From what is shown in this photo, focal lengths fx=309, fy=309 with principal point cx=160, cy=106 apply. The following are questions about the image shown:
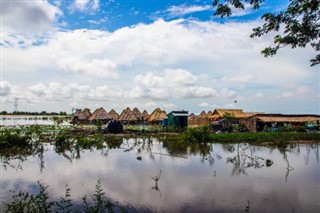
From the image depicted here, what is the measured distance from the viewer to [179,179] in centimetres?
1040

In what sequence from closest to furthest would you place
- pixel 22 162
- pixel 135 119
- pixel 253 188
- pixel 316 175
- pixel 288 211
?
pixel 288 211 → pixel 253 188 → pixel 316 175 → pixel 22 162 → pixel 135 119

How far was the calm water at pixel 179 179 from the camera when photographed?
7916 millimetres

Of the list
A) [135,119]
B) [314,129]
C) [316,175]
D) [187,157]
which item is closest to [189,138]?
[187,157]

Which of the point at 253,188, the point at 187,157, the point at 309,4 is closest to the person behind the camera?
the point at 309,4

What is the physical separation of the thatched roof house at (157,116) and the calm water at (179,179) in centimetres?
2322

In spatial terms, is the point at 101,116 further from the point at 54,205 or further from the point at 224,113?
the point at 54,205

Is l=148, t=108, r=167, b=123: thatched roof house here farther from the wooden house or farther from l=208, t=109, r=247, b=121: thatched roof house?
the wooden house

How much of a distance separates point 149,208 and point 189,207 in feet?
3.22

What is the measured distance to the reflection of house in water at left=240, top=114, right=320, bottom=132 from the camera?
103 feet

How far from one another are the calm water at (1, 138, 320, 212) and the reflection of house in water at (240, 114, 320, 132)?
15260 millimetres

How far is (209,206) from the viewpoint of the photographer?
765 centimetres

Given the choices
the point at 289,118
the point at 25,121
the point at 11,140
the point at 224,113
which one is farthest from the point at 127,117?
the point at 25,121

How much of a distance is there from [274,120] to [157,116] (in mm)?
14636

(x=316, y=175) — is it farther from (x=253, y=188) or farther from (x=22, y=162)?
(x=22, y=162)
